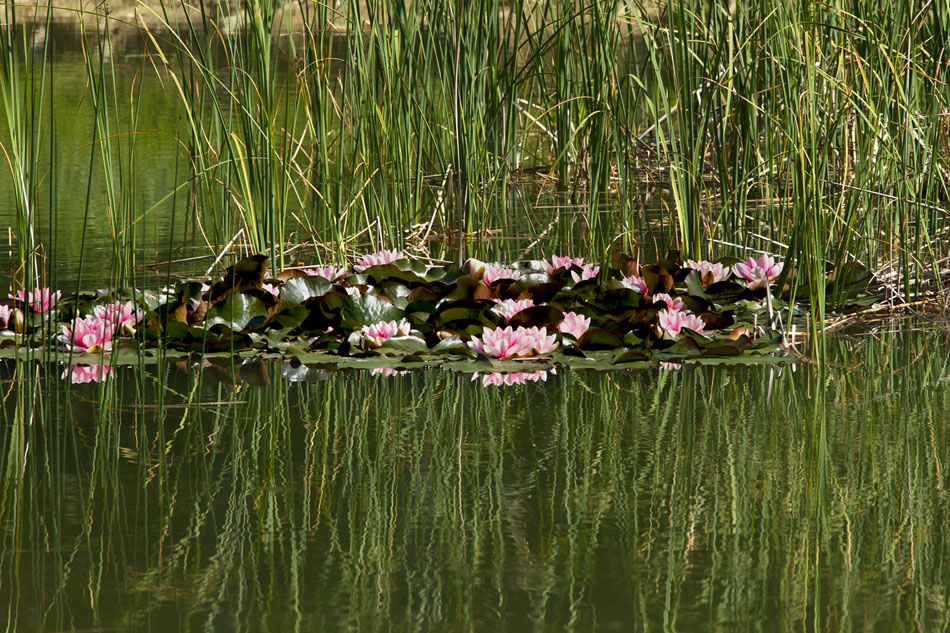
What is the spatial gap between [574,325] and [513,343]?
0.54 ft

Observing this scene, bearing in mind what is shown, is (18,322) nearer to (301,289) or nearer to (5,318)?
(5,318)

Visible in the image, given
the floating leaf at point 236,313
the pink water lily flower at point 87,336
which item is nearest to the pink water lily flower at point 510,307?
the floating leaf at point 236,313

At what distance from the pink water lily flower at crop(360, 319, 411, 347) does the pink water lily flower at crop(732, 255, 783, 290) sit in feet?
3.03

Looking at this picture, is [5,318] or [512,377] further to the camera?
[5,318]

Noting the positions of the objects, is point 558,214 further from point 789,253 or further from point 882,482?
point 882,482

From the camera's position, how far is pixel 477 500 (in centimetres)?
173

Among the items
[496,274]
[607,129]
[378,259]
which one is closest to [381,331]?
[496,274]

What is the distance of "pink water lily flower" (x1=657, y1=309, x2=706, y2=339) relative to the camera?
2.67 m

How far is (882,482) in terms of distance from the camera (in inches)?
70.4

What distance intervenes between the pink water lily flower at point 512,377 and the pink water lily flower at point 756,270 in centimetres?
81

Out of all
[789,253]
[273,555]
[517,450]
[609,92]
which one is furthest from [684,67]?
[273,555]

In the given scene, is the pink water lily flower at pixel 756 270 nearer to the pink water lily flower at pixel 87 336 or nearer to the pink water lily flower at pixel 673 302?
the pink water lily flower at pixel 673 302

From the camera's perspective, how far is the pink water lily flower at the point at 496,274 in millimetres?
3113

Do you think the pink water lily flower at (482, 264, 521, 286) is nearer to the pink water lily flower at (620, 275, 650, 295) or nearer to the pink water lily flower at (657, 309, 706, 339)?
the pink water lily flower at (620, 275, 650, 295)
